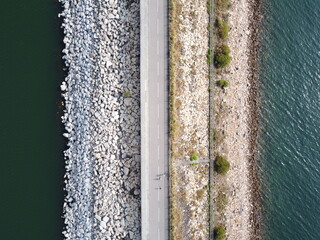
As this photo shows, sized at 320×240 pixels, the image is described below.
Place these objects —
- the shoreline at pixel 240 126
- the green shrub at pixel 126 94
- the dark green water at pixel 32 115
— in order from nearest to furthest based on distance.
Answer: the green shrub at pixel 126 94 → the dark green water at pixel 32 115 → the shoreline at pixel 240 126

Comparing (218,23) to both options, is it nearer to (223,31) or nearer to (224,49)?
(223,31)

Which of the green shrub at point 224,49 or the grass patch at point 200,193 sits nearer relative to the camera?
the grass patch at point 200,193

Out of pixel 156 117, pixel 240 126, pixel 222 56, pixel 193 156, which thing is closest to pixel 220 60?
pixel 222 56

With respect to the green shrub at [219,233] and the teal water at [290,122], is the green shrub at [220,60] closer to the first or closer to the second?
the teal water at [290,122]

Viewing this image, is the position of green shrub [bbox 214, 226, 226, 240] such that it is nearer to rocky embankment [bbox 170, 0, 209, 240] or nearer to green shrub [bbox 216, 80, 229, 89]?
rocky embankment [bbox 170, 0, 209, 240]

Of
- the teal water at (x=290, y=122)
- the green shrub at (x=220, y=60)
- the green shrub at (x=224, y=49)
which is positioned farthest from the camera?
the teal water at (x=290, y=122)

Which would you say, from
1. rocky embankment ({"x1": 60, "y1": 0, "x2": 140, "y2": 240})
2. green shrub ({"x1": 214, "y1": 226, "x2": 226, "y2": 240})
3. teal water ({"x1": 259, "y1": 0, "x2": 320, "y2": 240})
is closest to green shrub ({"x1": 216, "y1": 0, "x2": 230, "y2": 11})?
teal water ({"x1": 259, "y1": 0, "x2": 320, "y2": 240})

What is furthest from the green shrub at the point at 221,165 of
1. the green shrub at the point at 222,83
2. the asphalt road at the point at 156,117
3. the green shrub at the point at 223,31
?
the green shrub at the point at 223,31
